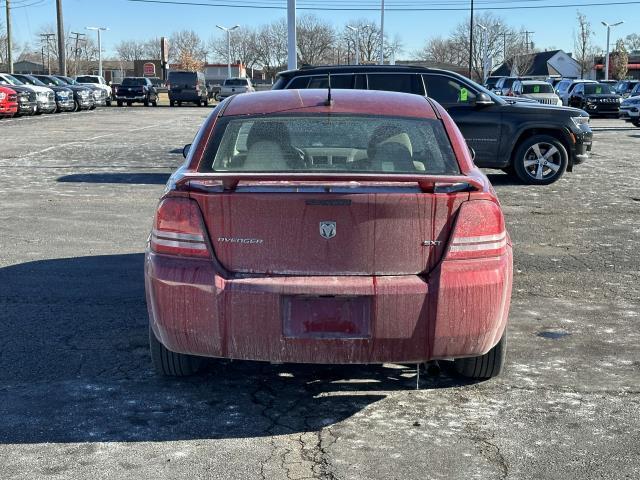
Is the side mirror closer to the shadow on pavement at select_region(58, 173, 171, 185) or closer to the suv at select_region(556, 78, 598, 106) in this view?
the shadow on pavement at select_region(58, 173, 171, 185)

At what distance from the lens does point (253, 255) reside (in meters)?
4.03

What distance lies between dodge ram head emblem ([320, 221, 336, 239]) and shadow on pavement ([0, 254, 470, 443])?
37.2 inches

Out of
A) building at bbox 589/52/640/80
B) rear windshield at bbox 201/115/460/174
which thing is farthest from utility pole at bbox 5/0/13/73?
building at bbox 589/52/640/80

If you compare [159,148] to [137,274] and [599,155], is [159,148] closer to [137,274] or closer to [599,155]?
[599,155]

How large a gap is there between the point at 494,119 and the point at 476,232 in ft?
31.4

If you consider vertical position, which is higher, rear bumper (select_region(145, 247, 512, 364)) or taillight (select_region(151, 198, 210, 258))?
taillight (select_region(151, 198, 210, 258))

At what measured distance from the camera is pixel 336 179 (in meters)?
4.01

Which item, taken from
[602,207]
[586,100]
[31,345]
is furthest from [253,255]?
[586,100]

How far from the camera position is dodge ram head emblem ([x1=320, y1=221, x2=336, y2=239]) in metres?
3.97

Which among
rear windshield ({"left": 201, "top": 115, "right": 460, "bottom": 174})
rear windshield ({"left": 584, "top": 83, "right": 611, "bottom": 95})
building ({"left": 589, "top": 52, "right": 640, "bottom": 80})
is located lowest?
rear windshield ({"left": 201, "top": 115, "right": 460, "bottom": 174})

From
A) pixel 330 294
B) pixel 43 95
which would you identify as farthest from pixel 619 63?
pixel 330 294

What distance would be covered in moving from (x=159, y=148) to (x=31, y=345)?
47.3ft

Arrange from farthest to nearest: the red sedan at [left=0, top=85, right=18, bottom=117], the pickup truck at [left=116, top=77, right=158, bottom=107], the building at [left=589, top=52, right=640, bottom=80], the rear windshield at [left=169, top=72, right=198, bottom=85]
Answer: the building at [left=589, top=52, right=640, bottom=80] < the pickup truck at [left=116, top=77, right=158, bottom=107] < the rear windshield at [left=169, top=72, right=198, bottom=85] < the red sedan at [left=0, top=85, right=18, bottom=117]

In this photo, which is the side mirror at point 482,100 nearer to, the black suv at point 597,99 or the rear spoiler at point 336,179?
the rear spoiler at point 336,179
